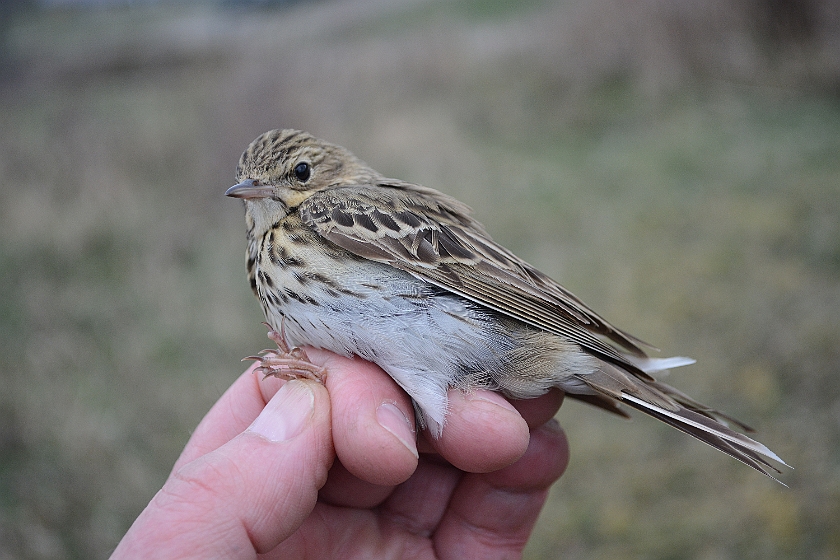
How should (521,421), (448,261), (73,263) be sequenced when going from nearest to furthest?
(521,421) → (448,261) → (73,263)

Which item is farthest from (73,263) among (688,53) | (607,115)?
(688,53)

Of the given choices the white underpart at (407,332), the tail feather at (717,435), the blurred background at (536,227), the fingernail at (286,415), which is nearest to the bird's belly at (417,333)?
the white underpart at (407,332)

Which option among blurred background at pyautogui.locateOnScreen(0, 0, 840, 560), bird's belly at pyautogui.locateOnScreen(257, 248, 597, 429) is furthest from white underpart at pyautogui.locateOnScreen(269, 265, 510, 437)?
blurred background at pyautogui.locateOnScreen(0, 0, 840, 560)

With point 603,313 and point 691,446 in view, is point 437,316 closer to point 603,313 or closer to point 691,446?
point 691,446

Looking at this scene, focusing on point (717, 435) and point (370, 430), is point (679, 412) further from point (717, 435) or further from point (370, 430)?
point (370, 430)

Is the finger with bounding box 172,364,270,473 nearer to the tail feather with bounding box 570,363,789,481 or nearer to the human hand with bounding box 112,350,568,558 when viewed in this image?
the human hand with bounding box 112,350,568,558
